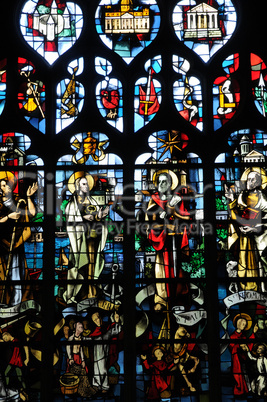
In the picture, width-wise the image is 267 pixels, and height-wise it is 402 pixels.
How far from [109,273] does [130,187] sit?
1118 mm

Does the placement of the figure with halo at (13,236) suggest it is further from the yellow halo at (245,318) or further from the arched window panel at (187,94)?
the yellow halo at (245,318)

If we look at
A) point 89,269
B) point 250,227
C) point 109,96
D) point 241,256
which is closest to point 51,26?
point 109,96

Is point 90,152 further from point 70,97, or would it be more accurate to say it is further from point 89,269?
point 89,269

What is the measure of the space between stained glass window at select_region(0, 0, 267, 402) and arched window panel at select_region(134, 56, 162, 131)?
0.02 metres

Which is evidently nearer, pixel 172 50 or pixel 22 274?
pixel 22 274

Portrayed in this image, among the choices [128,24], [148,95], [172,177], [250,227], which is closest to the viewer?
[250,227]

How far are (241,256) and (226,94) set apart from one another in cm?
216

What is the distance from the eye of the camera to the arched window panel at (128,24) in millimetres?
11266

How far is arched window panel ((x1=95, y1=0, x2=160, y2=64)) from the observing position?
37.0 feet

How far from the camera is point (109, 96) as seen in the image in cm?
1106

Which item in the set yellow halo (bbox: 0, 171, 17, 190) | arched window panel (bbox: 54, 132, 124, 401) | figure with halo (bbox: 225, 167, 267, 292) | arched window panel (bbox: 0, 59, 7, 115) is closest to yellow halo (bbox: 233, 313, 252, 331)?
figure with halo (bbox: 225, 167, 267, 292)

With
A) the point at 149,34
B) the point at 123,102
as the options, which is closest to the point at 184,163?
the point at 123,102

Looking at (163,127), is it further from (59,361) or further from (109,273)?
(59,361)

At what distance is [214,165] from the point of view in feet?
35.3
